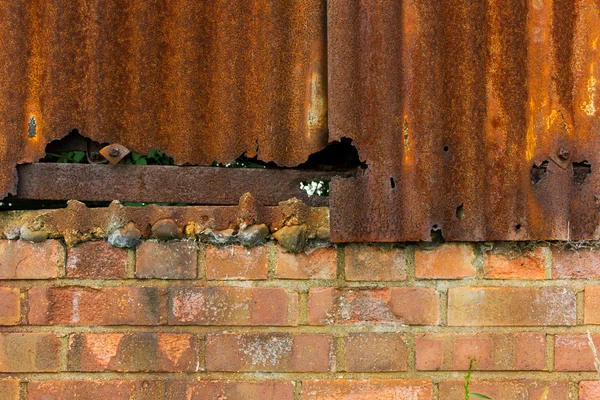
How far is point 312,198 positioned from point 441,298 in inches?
17.3

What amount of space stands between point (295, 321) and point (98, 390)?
0.55 meters

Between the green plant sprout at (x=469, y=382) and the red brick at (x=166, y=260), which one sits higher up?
the red brick at (x=166, y=260)

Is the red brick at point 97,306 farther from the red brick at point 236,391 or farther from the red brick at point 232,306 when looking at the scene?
the red brick at point 236,391

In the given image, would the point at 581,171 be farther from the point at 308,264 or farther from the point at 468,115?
the point at 308,264

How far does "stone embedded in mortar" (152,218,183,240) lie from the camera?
1.81m

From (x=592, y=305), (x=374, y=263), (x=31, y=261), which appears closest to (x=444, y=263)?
(x=374, y=263)

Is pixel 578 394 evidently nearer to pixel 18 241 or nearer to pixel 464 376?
pixel 464 376

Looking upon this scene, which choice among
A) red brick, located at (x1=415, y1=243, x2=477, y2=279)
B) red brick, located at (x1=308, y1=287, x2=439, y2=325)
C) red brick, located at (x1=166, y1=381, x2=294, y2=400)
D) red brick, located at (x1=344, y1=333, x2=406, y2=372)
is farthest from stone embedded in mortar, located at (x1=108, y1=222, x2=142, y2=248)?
red brick, located at (x1=415, y1=243, x2=477, y2=279)

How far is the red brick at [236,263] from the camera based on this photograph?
6.01ft

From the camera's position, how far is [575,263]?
183cm

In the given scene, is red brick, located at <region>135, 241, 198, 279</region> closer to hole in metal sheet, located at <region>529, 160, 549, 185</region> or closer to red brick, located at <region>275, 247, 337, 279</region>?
red brick, located at <region>275, 247, 337, 279</region>

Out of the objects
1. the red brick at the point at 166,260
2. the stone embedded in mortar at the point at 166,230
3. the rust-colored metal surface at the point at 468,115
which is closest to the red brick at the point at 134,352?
the red brick at the point at 166,260

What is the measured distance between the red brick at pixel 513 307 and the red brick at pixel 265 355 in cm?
37

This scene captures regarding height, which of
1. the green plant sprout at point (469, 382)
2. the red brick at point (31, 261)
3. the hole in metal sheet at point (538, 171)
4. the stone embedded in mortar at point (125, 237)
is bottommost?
the green plant sprout at point (469, 382)
